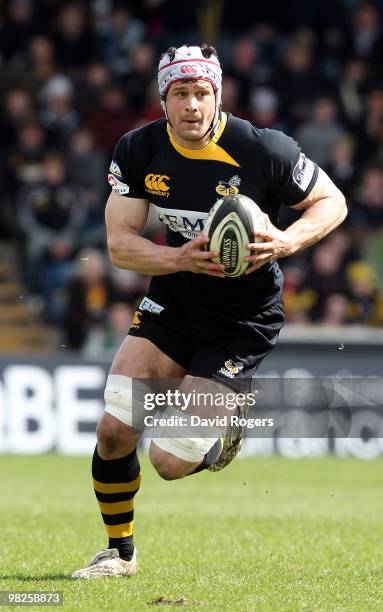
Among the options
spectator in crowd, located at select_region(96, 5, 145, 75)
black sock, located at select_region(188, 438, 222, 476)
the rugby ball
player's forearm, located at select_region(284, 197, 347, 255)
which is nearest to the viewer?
the rugby ball

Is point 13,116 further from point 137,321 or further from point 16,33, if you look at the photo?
point 137,321

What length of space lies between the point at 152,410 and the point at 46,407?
7.98 m

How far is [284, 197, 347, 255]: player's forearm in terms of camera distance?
21.7 ft

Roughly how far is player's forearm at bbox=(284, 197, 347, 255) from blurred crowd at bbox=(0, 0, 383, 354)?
373 inches

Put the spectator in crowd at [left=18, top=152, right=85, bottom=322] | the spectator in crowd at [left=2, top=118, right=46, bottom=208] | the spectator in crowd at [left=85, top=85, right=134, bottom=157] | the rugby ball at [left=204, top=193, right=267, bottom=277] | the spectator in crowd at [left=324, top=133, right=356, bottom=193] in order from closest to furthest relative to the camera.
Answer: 1. the rugby ball at [left=204, top=193, right=267, bottom=277]
2. the spectator in crowd at [left=18, top=152, right=85, bottom=322]
3. the spectator in crowd at [left=2, top=118, right=46, bottom=208]
4. the spectator in crowd at [left=324, top=133, right=356, bottom=193]
5. the spectator in crowd at [left=85, top=85, right=134, bottom=157]

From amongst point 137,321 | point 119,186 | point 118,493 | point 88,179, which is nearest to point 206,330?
point 137,321

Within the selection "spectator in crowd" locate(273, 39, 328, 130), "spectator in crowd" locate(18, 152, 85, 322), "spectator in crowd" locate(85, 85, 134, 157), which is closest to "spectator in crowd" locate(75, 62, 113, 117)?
"spectator in crowd" locate(85, 85, 134, 157)

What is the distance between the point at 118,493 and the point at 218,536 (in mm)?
2055

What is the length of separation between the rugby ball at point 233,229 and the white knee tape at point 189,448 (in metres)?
0.92

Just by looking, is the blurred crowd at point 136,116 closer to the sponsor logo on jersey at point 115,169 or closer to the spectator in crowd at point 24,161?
the spectator in crowd at point 24,161

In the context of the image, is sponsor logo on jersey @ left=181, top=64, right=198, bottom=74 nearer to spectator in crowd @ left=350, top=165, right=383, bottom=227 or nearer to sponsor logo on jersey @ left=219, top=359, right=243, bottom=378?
sponsor logo on jersey @ left=219, top=359, right=243, bottom=378

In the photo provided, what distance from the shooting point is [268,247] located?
6.41 metres

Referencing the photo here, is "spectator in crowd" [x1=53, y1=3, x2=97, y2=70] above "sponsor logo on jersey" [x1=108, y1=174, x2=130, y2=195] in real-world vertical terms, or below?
above

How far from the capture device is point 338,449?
15406 mm
